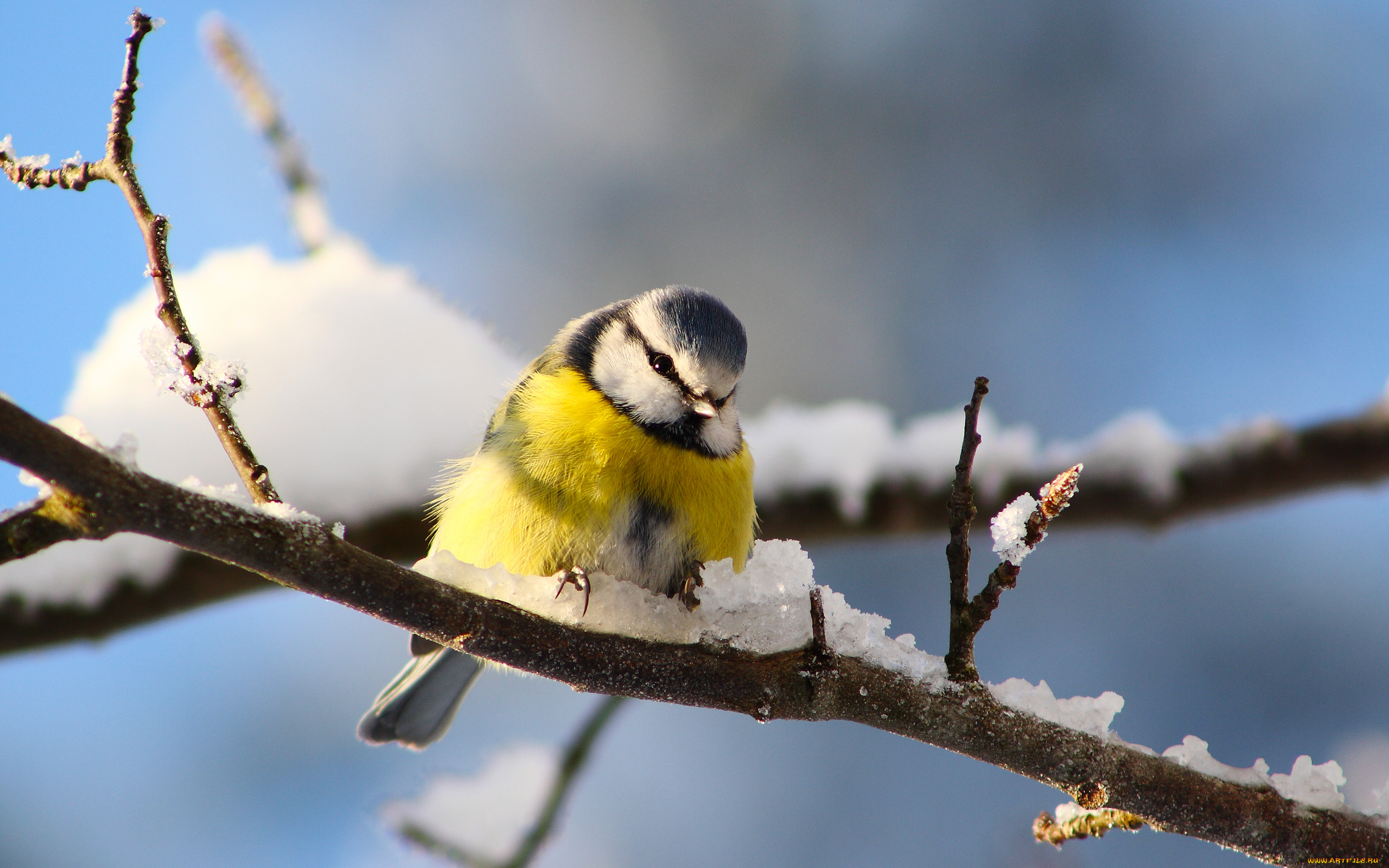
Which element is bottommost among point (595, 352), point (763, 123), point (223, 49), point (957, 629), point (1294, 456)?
point (957, 629)

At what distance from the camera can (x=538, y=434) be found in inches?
72.5

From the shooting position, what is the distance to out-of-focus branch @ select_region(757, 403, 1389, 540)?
8.08 feet

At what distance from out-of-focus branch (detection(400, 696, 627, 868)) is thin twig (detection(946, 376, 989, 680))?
131cm

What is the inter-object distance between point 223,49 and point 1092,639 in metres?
4.26

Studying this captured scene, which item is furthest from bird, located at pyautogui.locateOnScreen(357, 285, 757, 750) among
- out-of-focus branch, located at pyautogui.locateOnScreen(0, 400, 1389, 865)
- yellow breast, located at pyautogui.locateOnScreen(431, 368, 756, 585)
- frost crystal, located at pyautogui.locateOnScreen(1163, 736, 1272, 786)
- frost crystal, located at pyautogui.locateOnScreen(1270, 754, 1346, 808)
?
frost crystal, located at pyautogui.locateOnScreen(1270, 754, 1346, 808)

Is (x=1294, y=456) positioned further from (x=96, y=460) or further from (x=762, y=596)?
(x=96, y=460)

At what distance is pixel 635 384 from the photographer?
203 centimetres

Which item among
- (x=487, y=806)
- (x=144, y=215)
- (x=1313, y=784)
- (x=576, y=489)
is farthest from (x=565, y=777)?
(x=144, y=215)

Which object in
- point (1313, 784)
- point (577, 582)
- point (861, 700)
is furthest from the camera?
point (577, 582)

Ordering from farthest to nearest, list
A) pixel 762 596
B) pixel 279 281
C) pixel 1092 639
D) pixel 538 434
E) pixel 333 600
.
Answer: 1. pixel 1092 639
2. pixel 279 281
3. pixel 538 434
4. pixel 762 596
5. pixel 333 600

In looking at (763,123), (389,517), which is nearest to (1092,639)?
(763,123)

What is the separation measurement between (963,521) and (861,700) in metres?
0.31

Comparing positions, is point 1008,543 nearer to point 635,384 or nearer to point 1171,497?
point 635,384

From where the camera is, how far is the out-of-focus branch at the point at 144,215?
1.04 meters
